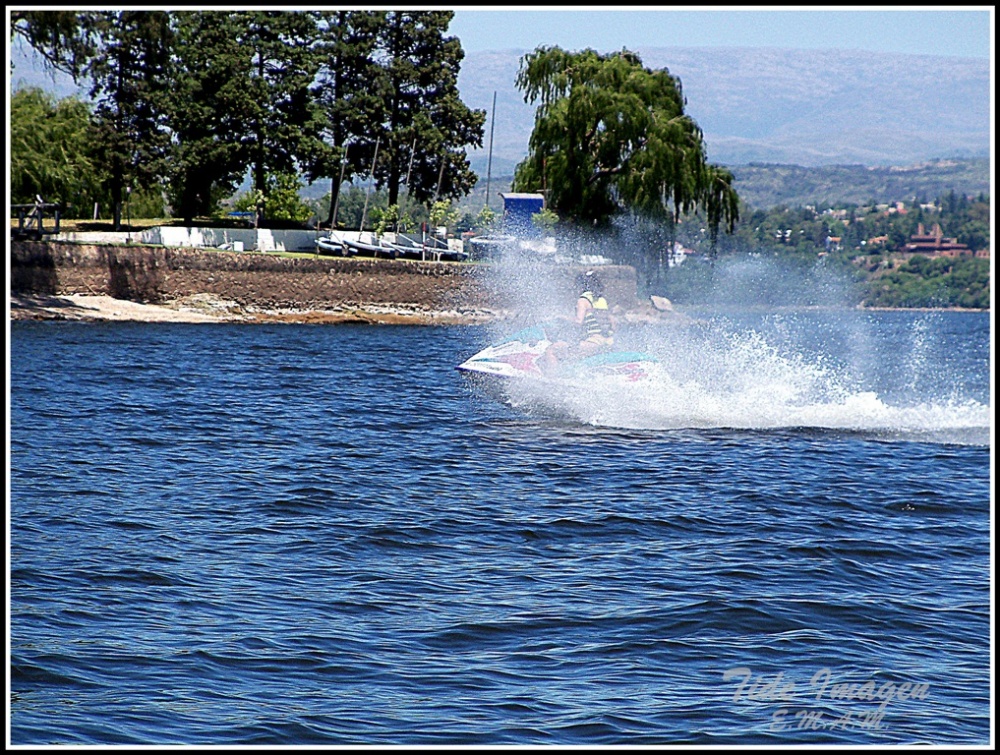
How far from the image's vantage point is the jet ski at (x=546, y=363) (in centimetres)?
1995

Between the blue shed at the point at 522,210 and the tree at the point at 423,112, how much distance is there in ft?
22.1

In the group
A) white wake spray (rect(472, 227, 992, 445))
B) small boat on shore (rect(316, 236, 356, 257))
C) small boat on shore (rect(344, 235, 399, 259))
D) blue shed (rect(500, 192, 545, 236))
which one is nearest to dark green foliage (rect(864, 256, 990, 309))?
blue shed (rect(500, 192, 545, 236))

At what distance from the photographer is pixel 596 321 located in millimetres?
21000

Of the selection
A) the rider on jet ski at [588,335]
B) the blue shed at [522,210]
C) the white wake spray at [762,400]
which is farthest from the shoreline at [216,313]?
the rider on jet ski at [588,335]

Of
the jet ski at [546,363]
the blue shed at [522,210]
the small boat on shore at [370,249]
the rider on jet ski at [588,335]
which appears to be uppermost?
the blue shed at [522,210]

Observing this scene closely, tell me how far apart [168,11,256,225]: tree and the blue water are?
37386 mm

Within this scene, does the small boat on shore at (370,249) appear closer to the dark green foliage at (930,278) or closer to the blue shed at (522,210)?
the blue shed at (522,210)

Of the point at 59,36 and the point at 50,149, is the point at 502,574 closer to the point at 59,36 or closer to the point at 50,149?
the point at 59,36

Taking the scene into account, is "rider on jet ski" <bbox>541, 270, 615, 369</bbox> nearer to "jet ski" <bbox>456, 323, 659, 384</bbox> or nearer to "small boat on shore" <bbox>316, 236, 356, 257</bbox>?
"jet ski" <bbox>456, 323, 659, 384</bbox>

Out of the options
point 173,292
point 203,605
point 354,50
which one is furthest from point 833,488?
point 354,50

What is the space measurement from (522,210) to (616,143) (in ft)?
25.2

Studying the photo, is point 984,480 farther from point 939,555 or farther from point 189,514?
point 189,514

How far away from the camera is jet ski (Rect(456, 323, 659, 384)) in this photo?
20.0 metres

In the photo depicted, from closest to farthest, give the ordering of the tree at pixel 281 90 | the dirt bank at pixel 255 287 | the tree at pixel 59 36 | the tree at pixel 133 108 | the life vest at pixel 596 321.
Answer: the life vest at pixel 596 321 → the tree at pixel 59 36 → the dirt bank at pixel 255 287 → the tree at pixel 133 108 → the tree at pixel 281 90
